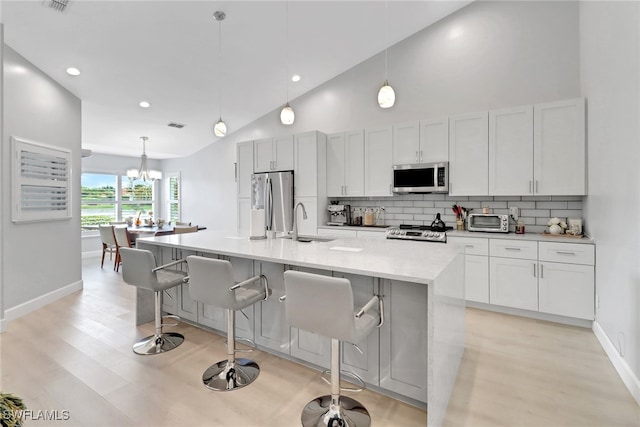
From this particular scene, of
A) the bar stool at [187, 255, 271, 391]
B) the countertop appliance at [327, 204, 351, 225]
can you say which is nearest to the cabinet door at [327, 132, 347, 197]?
the countertop appliance at [327, 204, 351, 225]

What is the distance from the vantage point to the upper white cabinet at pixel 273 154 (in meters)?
5.01

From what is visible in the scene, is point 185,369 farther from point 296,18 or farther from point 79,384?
point 296,18

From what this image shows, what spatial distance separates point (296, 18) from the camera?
3.87 meters

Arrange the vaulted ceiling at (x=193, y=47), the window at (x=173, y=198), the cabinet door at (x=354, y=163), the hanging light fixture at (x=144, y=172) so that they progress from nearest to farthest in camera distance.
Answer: the vaulted ceiling at (x=193, y=47), the cabinet door at (x=354, y=163), the hanging light fixture at (x=144, y=172), the window at (x=173, y=198)

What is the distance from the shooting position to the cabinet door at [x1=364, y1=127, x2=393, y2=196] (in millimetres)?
4371

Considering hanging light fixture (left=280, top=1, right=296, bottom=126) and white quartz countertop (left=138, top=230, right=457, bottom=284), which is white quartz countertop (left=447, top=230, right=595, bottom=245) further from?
hanging light fixture (left=280, top=1, right=296, bottom=126)

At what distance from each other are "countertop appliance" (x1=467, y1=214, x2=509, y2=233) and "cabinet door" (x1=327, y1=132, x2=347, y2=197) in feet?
6.05

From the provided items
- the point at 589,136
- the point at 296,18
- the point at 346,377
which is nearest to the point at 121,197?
the point at 296,18

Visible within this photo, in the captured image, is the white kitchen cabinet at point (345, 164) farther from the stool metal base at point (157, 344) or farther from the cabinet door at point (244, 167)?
the stool metal base at point (157, 344)

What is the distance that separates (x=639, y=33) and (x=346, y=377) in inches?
113

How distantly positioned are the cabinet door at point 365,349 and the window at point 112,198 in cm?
737

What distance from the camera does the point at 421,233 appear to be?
3842mm

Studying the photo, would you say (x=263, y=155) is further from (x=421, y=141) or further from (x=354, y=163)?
(x=421, y=141)

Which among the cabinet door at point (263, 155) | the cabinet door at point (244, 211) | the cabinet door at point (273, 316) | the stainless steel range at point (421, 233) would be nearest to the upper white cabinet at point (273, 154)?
the cabinet door at point (263, 155)
